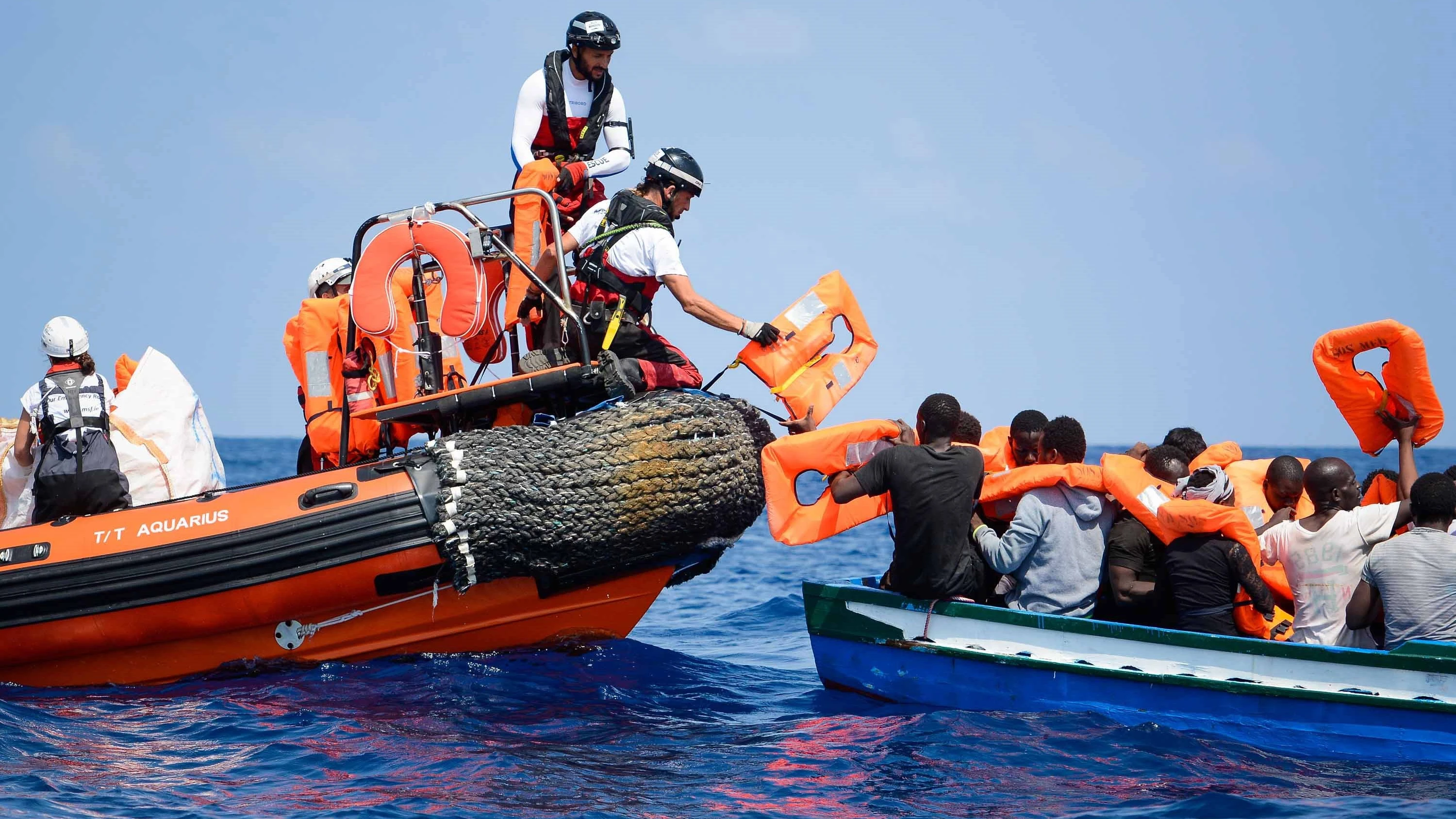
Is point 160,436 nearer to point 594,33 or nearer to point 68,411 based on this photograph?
point 68,411

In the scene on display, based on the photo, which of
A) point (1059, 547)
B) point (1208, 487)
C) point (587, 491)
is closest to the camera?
point (1208, 487)

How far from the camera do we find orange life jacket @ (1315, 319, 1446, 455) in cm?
641

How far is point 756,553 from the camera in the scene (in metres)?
19.0

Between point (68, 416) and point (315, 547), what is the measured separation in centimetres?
159

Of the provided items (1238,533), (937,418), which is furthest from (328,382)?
(1238,533)

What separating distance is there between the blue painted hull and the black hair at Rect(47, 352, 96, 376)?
13.2ft

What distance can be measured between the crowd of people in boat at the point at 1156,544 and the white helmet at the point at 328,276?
327cm

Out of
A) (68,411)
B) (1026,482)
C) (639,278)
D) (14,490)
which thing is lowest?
(1026,482)

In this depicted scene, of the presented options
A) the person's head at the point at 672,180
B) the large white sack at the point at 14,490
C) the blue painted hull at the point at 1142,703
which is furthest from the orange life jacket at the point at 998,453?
the large white sack at the point at 14,490

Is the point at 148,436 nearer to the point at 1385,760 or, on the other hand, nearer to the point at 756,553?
the point at 1385,760

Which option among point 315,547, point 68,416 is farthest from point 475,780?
point 68,416

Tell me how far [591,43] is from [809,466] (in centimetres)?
271

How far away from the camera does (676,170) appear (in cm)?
664

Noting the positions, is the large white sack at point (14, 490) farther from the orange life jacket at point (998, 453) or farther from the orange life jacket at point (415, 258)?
the orange life jacket at point (998, 453)
